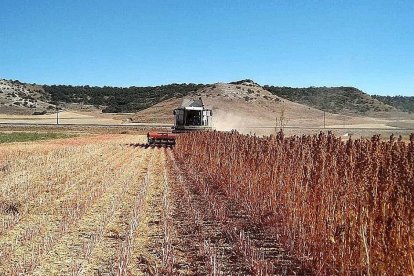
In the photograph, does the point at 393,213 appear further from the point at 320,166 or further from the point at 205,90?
the point at 205,90

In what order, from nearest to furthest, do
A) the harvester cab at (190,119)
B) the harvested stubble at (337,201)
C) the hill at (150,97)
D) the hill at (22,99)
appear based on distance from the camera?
the harvested stubble at (337,201)
the harvester cab at (190,119)
the hill at (22,99)
the hill at (150,97)

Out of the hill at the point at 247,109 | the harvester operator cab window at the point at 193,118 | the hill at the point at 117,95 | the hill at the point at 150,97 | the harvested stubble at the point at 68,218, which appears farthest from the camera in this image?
the hill at the point at 117,95

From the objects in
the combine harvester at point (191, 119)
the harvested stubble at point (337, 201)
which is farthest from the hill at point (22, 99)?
the harvested stubble at point (337, 201)

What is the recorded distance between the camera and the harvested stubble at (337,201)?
5145 mm

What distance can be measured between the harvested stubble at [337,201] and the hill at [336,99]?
11271cm

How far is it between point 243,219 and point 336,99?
13129 centimetres

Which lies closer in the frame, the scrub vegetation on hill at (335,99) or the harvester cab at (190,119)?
the harvester cab at (190,119)

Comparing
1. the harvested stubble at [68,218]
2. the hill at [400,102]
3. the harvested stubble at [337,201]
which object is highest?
the hill at [400,102]

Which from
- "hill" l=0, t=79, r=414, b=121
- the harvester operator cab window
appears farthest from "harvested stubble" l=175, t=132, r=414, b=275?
"hill" l=0, t=79, r=414, b=121

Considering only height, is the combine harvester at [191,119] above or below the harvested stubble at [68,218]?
above

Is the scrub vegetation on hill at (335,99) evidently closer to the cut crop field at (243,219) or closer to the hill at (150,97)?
the hill at (150,97)

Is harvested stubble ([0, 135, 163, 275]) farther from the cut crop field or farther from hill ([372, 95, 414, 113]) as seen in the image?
hill ([372, 95, 414, 113])

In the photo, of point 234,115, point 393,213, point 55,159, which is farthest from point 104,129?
point 393,213

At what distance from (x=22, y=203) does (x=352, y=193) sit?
23.7 ft
